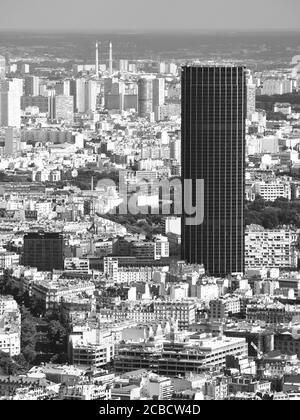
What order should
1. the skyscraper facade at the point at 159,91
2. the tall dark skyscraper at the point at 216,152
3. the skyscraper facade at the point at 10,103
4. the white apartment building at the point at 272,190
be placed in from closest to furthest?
1. the tall dark skyscraper at the point at 216,152
2. the white apartment building at the point at 272,190
3. the skyscraper facade at the point at 159,91
4. the skyscraper facade at the point at 10,103

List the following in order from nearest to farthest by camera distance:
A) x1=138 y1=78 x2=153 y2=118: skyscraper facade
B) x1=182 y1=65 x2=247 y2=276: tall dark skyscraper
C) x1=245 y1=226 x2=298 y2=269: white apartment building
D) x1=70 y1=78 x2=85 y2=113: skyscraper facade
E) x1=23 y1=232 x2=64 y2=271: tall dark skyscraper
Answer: x1=23 y1=232 x2=64 y2=271: tall dark skyscraper < x1=182 y1=65 x2=247 y2=276: tall dark skyscraper < x1=245 y1=226 x2=298 y2=269: white apartment building < x1=138 y1=78 x2=153 y2=118: skyscraper facade < x1=70 y1=78 x2=85 y2=113: skyscraper facade

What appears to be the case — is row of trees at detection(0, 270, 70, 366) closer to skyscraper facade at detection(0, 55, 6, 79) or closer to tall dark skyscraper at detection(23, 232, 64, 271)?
tall dark skyscraper at detection(23, 232, 64, 271)

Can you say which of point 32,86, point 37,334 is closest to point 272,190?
point 32,86

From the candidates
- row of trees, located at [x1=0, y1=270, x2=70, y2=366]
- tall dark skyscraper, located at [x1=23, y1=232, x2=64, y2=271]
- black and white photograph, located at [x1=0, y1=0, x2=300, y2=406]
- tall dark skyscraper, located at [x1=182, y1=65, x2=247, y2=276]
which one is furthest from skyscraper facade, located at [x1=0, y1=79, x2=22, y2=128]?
row of trees, located at [x1=0, y1=270, x2=70, y2=366]

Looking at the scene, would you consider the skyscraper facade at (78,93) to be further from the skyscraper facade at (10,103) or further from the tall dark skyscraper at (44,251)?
the tall dark skyscraper at (44,251)

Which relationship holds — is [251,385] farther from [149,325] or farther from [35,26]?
[35,26]

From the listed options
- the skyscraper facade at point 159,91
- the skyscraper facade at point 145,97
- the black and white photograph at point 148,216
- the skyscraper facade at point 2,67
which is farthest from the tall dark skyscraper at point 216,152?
the skyscraper facade at point 145,97
